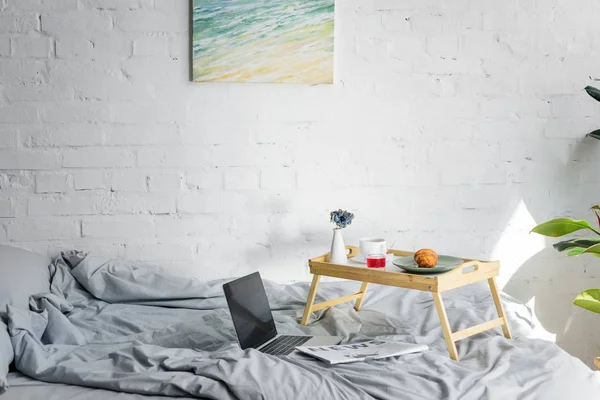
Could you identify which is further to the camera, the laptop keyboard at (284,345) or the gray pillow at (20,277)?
the gray pillow at (20,277)

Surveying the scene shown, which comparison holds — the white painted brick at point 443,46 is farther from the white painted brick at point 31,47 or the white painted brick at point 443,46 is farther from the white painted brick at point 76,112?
the white painted brick at point 31,47

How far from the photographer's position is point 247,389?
1795mm

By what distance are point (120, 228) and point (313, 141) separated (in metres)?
0.91

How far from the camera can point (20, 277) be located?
2.53 metres

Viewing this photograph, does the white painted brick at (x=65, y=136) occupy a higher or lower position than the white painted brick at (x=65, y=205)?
higher

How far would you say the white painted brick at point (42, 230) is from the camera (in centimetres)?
303

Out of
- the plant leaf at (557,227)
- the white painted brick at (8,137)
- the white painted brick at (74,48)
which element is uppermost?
the white painted brick at (74,48)

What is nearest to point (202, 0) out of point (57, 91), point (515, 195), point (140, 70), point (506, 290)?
point (140, 70)

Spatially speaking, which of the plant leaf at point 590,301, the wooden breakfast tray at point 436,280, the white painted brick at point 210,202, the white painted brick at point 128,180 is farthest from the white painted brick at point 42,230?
the plant leaf at point 590,301

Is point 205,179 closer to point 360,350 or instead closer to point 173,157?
point 173,157

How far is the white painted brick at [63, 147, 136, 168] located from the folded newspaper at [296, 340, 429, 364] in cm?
132

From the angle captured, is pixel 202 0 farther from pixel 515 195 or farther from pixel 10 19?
pixel 515 195

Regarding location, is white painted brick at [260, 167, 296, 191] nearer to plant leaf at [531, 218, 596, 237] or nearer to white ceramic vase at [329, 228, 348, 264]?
white ceramic vase at [329, 228, 348, 264]

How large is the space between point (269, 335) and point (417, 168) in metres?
1.24
